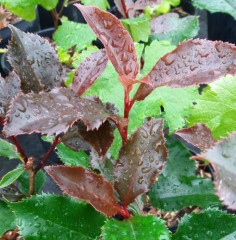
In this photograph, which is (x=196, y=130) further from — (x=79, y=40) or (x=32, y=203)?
(x=79, y=40)

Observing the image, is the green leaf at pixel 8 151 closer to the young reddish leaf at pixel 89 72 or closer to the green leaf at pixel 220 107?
the young reddish leaf at pixel 89 72

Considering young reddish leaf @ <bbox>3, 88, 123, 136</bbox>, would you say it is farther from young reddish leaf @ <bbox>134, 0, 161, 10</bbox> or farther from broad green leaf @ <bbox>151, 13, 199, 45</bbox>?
broad green leaf @ <bbox>151, 13, 199, 45</bbox>

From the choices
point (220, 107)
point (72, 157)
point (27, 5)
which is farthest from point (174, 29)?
point (72, 157)

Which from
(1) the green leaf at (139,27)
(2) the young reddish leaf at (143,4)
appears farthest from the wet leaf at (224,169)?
(2) the young reddish leaf at (143,4)

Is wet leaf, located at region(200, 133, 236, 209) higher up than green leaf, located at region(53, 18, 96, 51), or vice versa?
wet leaf, located at region(200, 133, 236, 209)

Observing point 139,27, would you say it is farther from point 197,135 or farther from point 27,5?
point 197,135

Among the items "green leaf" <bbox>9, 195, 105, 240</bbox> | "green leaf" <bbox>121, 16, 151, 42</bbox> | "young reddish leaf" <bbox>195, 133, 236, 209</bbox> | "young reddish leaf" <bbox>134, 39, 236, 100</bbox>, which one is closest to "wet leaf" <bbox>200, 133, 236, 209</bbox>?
"young reddish leaf" <bbox>195, 133, 236, 209</bbox>
